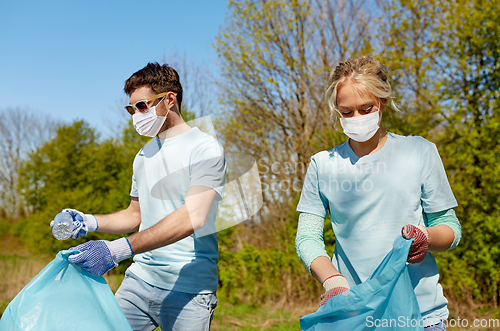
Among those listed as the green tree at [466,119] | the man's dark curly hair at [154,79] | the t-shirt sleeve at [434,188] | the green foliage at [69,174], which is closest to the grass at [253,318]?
the green tree at [466,119]

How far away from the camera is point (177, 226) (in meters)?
1.71

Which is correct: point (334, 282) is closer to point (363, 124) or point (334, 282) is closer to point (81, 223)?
point (363, 124)

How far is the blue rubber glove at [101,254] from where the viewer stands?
157 cm

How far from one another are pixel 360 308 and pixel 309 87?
9650mm

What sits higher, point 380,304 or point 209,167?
point 209,167

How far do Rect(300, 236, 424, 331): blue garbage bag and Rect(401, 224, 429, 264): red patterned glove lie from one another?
0.10 ft

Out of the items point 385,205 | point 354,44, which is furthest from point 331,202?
point 354,44

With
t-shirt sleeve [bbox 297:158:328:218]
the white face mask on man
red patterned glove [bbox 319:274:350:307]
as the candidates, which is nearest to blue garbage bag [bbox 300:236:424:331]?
red patterned glove [bbox 319:274:350:307]

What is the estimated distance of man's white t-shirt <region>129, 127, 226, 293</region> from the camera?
194cm

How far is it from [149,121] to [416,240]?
5.01ft

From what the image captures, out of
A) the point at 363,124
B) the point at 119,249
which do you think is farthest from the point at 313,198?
the point at 119,249

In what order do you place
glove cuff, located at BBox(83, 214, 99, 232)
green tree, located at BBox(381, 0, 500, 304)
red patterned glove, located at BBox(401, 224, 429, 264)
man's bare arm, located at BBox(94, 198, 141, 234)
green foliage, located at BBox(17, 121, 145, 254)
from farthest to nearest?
green foliage, located at BBox(17, 121, 145, 254)
green tree, located at BBox(381, 0, 500, 304)
man's bare arm, located at BBox(94, 198, 141, 234)
glove cuff, located at BBox(83, 214, 99, 232)
red patterned glove, located at BBox(401, 224, 429, 264)

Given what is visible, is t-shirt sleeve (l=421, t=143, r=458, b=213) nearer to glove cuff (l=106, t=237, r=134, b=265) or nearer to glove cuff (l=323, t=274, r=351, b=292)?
glove cuff (l=323, t=274, r=351, b=292)

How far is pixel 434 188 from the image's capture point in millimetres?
1497
